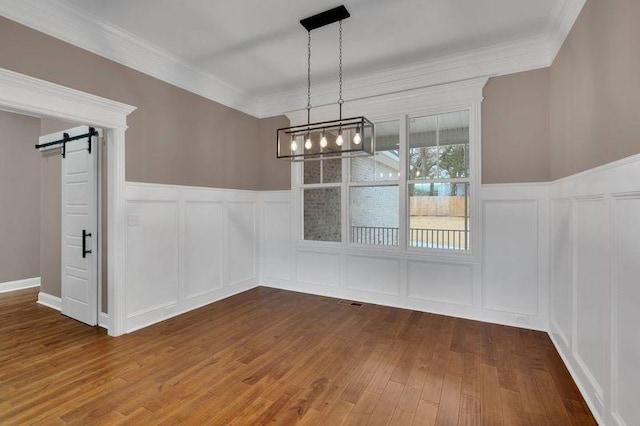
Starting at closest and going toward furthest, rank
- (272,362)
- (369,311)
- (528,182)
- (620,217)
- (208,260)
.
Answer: (620,217) < (272,362) < (528,182) < (369,311) < (208,260)

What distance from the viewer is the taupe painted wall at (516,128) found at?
3527mm

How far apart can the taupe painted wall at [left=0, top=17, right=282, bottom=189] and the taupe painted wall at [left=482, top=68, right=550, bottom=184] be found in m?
3.44

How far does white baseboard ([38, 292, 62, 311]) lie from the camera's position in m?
4.29

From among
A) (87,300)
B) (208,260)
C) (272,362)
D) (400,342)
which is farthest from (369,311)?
(87,300)

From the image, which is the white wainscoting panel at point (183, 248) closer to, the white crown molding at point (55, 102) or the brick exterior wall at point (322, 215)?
the white crown molding at point (55, 102)

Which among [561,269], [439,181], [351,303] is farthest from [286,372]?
[439,181]

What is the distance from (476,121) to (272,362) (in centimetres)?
358

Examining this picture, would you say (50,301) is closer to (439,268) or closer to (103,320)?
(103,320)

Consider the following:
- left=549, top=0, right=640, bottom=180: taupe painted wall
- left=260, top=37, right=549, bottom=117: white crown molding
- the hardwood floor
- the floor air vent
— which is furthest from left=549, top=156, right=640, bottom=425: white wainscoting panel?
the floor air vent

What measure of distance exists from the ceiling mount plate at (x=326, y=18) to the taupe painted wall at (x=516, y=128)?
204 cm

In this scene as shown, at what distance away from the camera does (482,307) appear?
3.83m

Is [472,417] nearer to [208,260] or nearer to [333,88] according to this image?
[208,260]

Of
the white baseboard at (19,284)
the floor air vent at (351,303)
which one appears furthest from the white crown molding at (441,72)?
the white baseboard at (19,284)

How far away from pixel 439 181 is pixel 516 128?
1035mm
